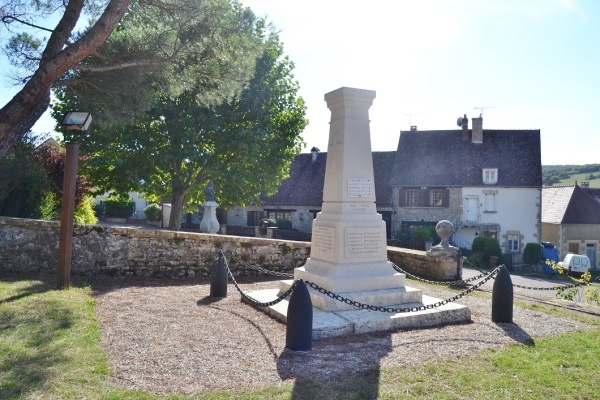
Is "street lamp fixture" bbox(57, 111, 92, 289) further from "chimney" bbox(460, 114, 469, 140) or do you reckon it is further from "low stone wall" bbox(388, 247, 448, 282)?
"chimney" bbox(460, 114, 469, 140)

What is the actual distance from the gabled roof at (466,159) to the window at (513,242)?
3.50 metres

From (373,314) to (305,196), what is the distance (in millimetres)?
23547

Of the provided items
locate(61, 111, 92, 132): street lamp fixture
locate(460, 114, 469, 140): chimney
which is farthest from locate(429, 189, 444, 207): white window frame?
locate(61, 111, 92, 132): street lamp fixture

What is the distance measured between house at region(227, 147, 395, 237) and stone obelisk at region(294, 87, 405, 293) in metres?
21.1

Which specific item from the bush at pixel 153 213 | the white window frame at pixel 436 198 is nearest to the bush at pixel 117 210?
the bush at pixel 153 213

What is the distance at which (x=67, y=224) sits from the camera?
23.4ft

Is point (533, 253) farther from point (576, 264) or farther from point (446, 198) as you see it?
point (446, 198)

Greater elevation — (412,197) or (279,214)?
(412,197)

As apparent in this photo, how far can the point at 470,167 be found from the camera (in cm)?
2781

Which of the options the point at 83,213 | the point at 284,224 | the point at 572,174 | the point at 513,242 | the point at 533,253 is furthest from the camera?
the point at 572,174

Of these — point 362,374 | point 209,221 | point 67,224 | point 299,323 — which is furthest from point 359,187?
point 209,221

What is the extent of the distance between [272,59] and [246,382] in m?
13.4

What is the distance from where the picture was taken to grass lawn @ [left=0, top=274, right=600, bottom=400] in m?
3.41

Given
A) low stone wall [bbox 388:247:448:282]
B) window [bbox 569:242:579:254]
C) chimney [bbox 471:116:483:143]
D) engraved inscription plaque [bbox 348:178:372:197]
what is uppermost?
chimney [bbox 471:116:483:143]
